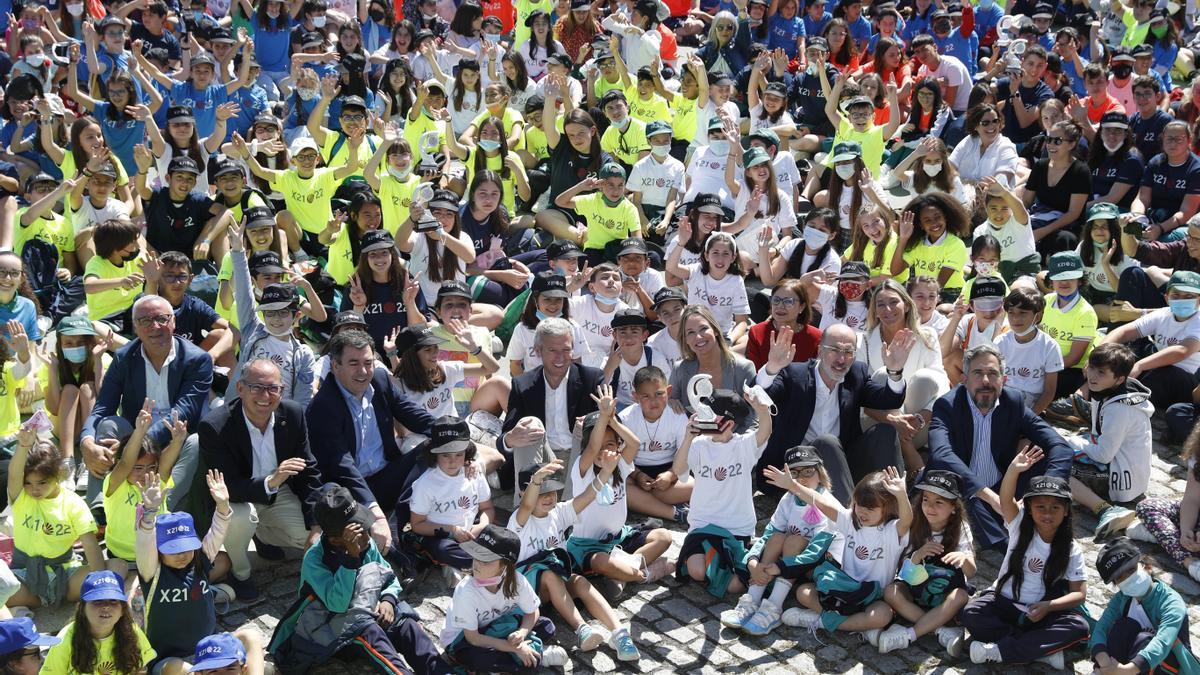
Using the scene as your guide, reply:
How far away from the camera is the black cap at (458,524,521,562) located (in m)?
7.31

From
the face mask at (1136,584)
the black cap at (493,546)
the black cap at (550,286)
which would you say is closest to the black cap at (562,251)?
the black cap at (550,286)

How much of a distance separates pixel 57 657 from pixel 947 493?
15.2ft

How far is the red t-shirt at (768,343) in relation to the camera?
9.89 meters

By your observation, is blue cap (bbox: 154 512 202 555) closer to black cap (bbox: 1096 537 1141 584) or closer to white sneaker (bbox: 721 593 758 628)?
white sneaker (bbox: 721 593 758 628)

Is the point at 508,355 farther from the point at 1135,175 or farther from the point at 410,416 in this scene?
the point at 1135,175

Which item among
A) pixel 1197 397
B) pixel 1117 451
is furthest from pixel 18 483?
pixel 1197 397

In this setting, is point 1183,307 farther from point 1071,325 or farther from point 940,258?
point 940,258

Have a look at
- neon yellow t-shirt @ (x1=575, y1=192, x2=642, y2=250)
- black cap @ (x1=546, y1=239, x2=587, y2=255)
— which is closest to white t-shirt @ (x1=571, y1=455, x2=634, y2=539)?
black cap @ (x1=546, y1=239, x2=587, y2=255)

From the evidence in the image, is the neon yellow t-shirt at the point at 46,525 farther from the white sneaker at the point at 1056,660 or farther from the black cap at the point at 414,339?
the white sneaker at the point at 1056,660

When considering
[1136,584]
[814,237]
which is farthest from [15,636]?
[814,237]

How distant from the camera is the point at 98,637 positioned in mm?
6840

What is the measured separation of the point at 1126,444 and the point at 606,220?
4619 mm

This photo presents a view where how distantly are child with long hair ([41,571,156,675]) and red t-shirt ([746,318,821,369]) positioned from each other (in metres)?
4.63

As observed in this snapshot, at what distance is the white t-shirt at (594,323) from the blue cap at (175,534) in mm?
3679
